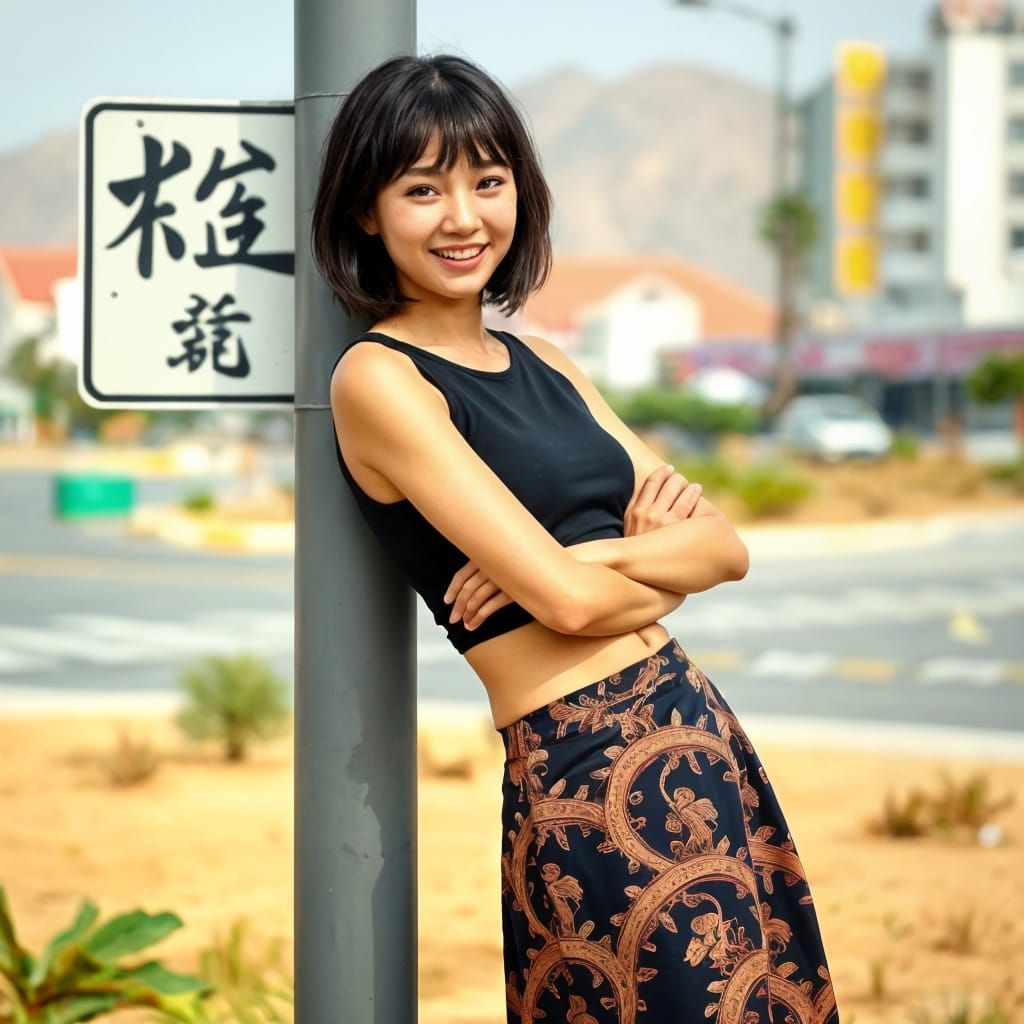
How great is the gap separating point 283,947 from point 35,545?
15891 mm

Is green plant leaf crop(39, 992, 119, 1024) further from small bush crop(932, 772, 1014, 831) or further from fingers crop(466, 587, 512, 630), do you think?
small bush crop(932, 772, 1014, 831)

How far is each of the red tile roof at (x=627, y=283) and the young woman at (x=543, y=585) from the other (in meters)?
80.3

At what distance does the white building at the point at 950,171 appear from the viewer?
73125mm

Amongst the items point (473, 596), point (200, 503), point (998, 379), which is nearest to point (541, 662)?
point (473, 596)

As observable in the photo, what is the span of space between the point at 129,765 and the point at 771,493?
1514 centimetres

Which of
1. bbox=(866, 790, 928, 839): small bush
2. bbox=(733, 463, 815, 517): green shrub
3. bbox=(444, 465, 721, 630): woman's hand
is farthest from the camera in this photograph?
Result: bbox=(733, 463, 815, 517): green shrub

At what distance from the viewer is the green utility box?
24516mm

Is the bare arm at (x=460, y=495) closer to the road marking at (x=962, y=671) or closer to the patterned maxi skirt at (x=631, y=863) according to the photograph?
the patterned maxi skirt at (x=631, y=863)

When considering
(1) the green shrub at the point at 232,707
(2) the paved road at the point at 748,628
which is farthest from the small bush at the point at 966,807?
(1) the green shrub at the point at 232,707

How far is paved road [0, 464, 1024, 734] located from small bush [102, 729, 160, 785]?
2.38 metres

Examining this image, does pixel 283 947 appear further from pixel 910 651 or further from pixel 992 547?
pixel 992 547

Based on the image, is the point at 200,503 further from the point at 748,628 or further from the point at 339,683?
the point at 339,683

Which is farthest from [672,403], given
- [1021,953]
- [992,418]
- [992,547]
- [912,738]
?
[1021,953]

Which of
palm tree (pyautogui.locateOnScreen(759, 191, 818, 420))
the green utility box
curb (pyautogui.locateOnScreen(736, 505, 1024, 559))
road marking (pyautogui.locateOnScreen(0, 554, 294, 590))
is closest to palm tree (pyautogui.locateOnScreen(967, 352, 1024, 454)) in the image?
palm tree (pyautogui.locateOnScreen(759, 191, 818, 420))
